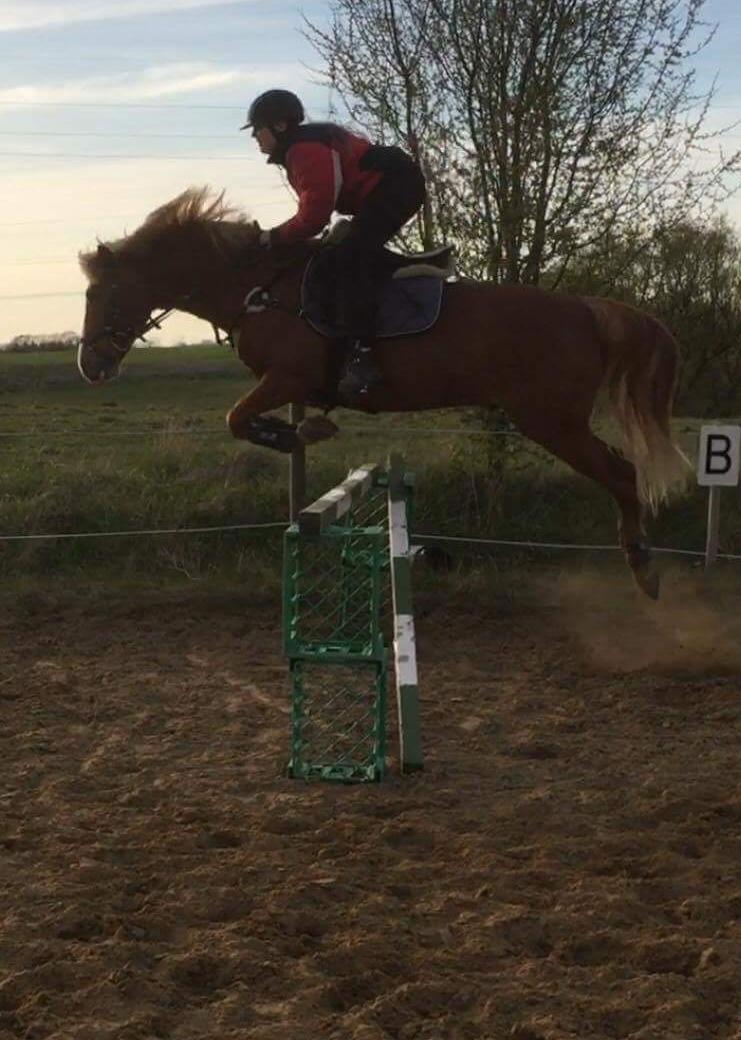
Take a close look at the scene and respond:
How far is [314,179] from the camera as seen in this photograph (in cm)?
534


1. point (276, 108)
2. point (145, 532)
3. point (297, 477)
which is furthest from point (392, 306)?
point (145, 532)

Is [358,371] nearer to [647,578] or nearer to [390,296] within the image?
[390,296]

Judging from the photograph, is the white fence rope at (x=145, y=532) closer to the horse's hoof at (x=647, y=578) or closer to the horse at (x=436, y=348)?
the horse at (x=436, y=348)

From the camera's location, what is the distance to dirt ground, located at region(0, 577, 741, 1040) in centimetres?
279

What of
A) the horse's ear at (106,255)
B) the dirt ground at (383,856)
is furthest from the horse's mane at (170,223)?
the dirt ground at (383,856)

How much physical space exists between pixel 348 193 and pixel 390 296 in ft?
1.50

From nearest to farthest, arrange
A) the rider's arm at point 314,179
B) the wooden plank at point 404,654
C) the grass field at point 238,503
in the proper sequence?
1. the wooden plank at point 404,654
2. the rider's arm at point 314,179
3. the grass field at point 238,503

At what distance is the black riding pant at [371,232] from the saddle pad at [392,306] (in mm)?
64

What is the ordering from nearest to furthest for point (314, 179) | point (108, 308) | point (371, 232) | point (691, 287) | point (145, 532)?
1. point (314, 179)
2. point (371, 232)
3. point (108, 308)
4. point (145, 532)
5. point (691, 287)

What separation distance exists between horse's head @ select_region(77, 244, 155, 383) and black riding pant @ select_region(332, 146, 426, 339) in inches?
37.5

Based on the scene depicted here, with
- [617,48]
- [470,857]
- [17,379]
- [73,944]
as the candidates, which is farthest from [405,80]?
[17,379]

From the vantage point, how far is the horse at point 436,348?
5707 mm

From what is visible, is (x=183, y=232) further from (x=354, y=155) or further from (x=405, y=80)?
(x=405, y=80)

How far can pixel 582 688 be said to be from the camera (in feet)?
19.0
